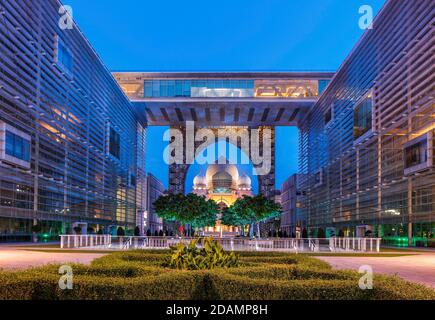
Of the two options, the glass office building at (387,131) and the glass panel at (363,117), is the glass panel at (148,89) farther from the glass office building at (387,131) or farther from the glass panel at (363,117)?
the glass panel at (363,117)

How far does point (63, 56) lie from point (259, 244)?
3911 centimetres

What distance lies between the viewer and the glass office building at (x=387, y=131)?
51500mm

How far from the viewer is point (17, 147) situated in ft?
178

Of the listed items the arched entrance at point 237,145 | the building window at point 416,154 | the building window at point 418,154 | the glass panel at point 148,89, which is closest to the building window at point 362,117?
the building window at point 418,154

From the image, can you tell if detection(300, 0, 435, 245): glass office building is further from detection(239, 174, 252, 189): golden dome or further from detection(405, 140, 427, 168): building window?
detection(239, 174, 252, 189): golden dome

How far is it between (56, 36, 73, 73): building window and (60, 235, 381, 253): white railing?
92.5 feet

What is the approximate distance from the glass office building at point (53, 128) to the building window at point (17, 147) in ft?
0.37

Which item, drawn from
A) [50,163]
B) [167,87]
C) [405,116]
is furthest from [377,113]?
[167,87]

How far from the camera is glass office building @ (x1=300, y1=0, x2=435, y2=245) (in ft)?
169

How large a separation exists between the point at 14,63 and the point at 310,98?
7278 cm

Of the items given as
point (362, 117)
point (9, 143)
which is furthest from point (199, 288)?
point (362, 117)

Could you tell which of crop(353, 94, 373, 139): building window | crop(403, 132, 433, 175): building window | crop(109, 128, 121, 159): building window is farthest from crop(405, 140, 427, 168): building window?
crop(109, 128, 121, 159): building window

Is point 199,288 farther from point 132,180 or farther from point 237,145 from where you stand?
point 237,145
